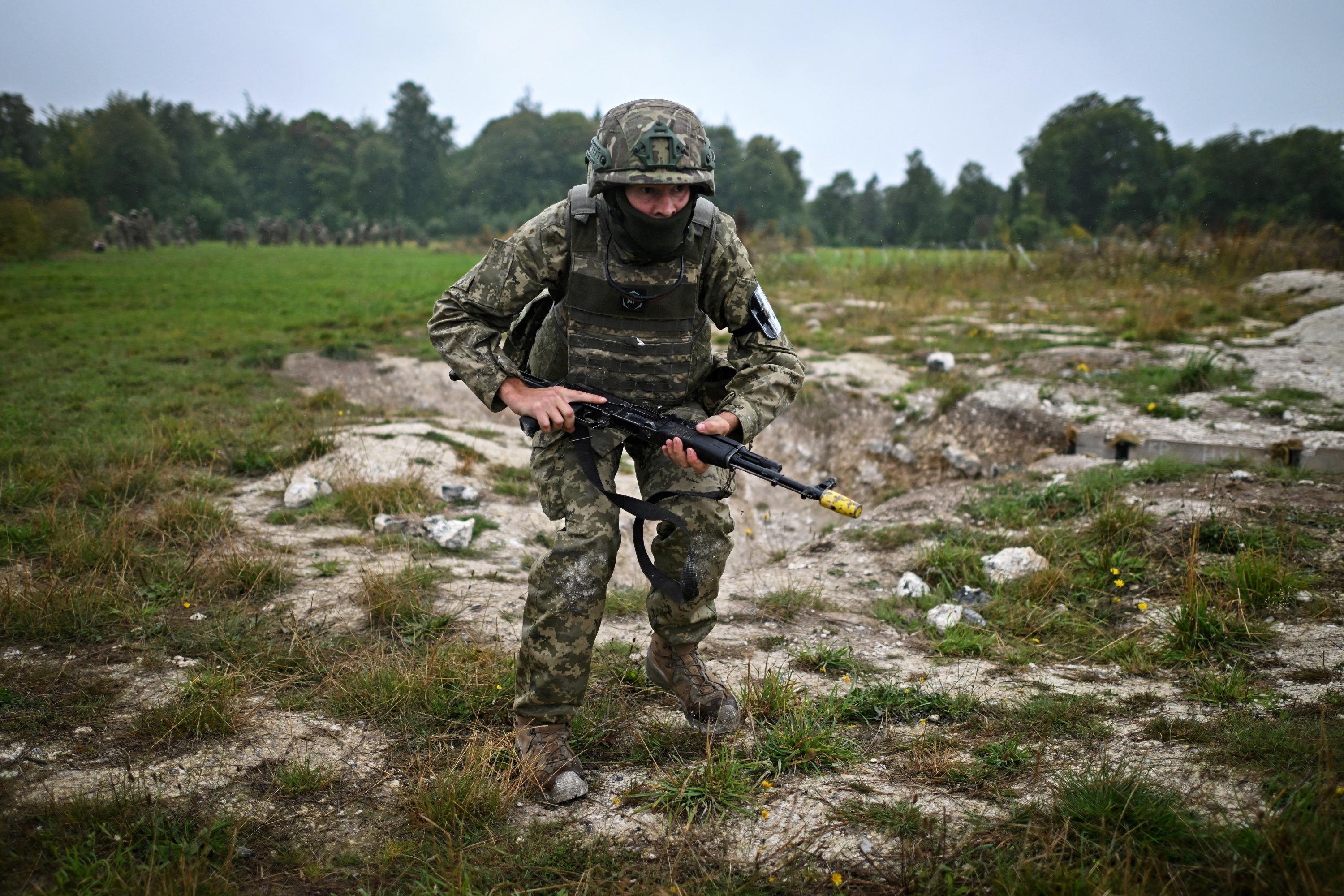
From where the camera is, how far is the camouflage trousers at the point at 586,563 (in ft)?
8.61

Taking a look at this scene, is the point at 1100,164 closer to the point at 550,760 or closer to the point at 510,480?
the point at 510,480

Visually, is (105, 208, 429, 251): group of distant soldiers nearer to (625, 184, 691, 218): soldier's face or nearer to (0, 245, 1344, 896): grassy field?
(0, 245, 1344, 896): grassy field

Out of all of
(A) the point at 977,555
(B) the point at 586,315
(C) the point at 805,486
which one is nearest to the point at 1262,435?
(A) the point at 977,555

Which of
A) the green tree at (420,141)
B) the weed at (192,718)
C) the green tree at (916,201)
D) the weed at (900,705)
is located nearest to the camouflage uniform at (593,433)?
the weed at (900,705)

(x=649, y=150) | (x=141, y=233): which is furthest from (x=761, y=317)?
(x=141, y=233)

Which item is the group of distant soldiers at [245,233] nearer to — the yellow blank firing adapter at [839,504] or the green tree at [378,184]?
the green tree at [378,184]

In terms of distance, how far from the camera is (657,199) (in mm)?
2713

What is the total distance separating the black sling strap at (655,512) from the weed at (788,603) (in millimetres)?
1384

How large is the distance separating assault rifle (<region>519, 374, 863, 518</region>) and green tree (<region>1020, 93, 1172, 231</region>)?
1569 inches

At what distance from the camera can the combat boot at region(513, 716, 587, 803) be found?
8.13ft

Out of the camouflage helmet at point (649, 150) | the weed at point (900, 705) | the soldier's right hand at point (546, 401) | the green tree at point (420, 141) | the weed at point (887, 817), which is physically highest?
the green tree at point (420, 141)

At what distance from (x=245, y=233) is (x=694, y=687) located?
43.8 m

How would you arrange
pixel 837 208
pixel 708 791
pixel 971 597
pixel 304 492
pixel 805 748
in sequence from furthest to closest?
pixel 837 208, pixel 304 492, pixel 971 597, pixel 805 748, pixel 708 791

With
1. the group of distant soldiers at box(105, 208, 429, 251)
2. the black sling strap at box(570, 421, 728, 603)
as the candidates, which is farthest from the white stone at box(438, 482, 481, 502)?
the group of distant soldiers at box(105, 208, 429, 251)
